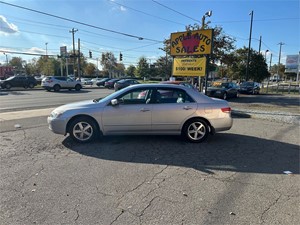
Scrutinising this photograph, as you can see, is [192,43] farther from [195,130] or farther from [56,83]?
[56,83]

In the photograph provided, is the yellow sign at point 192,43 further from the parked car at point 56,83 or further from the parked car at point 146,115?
the parked car at point 56,83

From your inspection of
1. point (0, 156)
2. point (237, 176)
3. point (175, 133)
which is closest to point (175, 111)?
point (175, 133)

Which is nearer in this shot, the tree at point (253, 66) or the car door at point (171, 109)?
the car door at point (171, 109)

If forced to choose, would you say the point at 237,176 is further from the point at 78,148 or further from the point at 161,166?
the point at 78,148

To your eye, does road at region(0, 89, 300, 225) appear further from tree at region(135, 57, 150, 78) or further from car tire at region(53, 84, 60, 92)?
tree at region(135, 57, 150, 78)

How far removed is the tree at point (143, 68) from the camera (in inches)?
3519

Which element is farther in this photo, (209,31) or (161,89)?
(209,31)

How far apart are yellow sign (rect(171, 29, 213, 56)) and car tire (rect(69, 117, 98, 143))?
344 inches

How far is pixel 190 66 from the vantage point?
1333 centimetres

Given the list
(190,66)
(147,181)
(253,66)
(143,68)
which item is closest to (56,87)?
(190,66)

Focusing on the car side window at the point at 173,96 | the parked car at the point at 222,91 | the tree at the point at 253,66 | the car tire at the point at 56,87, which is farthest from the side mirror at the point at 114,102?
the tree at the point at 253,66

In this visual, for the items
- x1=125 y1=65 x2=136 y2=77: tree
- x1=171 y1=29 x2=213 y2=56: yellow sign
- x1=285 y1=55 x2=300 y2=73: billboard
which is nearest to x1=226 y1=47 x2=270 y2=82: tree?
x1=285 y1=55 x2=300 y2=73: billboard

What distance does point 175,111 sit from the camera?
580 centimetres

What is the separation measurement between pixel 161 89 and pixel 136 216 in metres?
3.66
